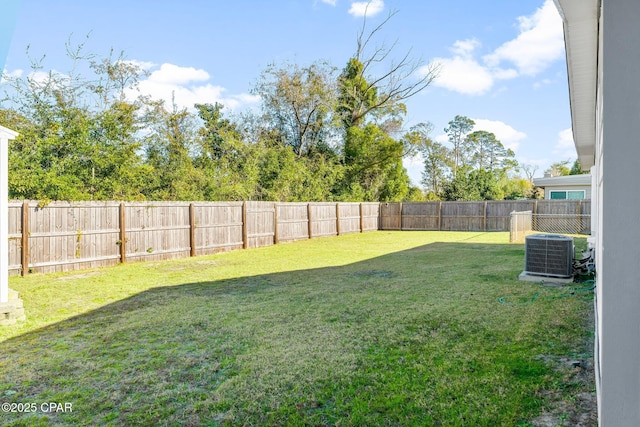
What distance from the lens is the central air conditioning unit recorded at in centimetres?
627

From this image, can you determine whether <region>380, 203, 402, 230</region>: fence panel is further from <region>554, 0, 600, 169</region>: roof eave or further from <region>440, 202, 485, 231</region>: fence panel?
<region>554, 0, 600, 169</region>: roof eave

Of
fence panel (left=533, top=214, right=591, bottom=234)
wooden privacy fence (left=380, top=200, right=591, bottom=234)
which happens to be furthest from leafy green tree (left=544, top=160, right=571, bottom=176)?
fence panel (left=533, top=214, right=591, bottom=234)

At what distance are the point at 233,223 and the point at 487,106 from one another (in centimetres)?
2495

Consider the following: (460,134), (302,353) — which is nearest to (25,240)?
(302,353)

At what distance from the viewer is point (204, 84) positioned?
72.3 feet

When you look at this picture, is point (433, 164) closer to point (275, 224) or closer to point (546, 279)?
point (275, 224)

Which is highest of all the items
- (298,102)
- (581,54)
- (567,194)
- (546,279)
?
(298,102)

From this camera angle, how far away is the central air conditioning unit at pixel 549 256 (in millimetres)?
6266

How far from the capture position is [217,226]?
38.4 feet

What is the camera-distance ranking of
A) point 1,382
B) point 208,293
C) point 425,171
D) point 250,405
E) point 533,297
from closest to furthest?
point 250,405 < point 1,382 < point 533,297 < point 208,293 < point 425,171

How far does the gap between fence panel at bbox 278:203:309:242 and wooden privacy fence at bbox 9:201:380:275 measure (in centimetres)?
4

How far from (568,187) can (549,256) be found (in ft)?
55.5
